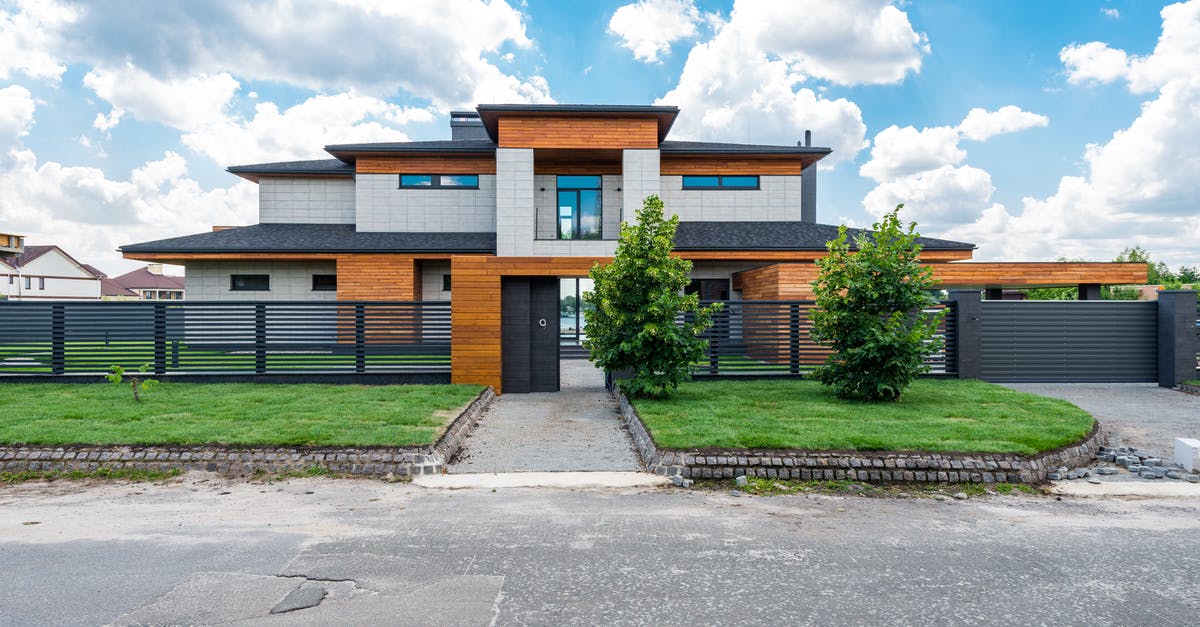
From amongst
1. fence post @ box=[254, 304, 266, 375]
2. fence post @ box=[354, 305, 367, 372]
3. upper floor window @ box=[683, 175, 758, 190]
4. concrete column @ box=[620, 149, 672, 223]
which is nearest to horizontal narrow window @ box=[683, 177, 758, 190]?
upper floor window @ box=[683, 175, 758, 190]

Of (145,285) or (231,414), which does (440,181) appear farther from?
(145,285)

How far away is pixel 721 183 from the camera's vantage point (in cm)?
2322

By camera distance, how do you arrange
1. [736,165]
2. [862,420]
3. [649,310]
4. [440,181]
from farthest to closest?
[736,165] → [440,181] → [649,310] → [862,420]

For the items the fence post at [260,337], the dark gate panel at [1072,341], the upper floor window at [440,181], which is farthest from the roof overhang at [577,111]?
the dark gate panel at [1072,341]

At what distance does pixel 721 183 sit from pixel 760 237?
3.43 meters

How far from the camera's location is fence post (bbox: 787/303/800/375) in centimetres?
1382

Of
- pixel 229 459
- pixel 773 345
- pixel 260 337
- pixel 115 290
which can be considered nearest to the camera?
pixel 229 459

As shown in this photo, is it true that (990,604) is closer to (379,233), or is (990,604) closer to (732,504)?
(732,504)

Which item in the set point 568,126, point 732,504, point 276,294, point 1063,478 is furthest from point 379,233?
point 1063,478

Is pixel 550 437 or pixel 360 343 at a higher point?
pixel 360 343

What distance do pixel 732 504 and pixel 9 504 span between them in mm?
6976

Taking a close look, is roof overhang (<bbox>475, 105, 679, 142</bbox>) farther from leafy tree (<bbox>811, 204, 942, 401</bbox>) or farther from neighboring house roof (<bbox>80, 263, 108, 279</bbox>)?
neighboring house roof (<bbox>80, 263, 108, 279</bbox>)

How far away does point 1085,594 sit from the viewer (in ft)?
13.7

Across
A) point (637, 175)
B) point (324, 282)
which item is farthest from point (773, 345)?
point (324, 282)
